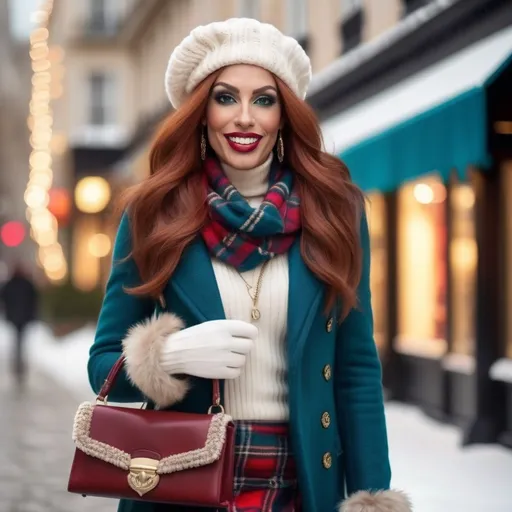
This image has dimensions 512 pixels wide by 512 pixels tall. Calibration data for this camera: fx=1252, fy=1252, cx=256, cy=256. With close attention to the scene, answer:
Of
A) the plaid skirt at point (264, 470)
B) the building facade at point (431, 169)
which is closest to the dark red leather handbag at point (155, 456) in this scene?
the plaid skirt at point (264, 470)

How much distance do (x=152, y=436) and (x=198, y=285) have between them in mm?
374

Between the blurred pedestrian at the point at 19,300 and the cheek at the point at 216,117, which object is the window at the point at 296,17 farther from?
the cheek at the point at 216,117

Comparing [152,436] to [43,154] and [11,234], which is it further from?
[11,234]

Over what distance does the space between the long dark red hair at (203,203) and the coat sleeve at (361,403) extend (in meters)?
0.07

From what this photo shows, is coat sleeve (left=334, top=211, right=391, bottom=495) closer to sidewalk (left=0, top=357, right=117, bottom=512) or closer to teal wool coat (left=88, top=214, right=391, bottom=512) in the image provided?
teal wool coat (left=88, top=214, right=391, bottom=512)

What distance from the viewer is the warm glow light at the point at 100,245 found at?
3613cm

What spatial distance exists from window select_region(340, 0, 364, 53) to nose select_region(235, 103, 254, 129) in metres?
12.1

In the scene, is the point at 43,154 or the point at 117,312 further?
the point at 43,154

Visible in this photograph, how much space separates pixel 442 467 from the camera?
377 inches

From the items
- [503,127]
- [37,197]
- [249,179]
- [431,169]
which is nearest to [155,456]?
[249,179]

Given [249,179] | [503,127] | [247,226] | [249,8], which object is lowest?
[247,226]

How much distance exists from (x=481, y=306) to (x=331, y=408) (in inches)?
312

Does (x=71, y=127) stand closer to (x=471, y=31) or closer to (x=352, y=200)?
(x=471, y=31)

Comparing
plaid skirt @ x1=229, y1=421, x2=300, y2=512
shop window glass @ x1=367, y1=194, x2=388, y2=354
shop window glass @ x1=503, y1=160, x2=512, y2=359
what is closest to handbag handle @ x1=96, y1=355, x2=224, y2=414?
plaid skirt @ x1=229, y1=421, x2=300, y2=512
